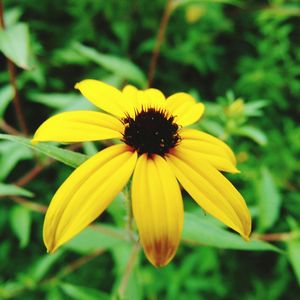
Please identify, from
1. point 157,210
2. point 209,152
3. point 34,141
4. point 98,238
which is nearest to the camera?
point 157,210

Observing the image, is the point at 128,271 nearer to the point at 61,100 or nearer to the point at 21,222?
the point at 21,222

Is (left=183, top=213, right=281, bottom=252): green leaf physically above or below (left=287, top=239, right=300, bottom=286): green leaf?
above

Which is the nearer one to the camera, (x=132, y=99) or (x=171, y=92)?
(x=132, y=99)

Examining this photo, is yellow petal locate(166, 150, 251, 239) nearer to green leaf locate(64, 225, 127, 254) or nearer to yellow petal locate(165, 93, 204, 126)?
yellow petal locate(165, 93, 204, 126)

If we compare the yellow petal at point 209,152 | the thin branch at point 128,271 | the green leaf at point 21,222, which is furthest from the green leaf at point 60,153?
the green leaf at point 21,222

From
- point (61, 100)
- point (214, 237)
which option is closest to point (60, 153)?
point (214, 237)

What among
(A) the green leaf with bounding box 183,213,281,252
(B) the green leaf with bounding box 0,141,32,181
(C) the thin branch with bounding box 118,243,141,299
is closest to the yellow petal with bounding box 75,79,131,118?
(A) the green leaf with bounding box 183,213,281,252
